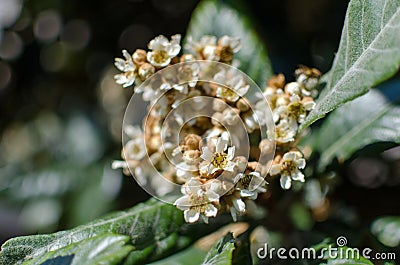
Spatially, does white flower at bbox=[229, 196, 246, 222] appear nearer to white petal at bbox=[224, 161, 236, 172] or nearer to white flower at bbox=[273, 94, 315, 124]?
white petal at bbox=[224, 161, 236, 172]

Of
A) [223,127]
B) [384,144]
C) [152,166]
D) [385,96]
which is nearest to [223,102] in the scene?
[223,127]

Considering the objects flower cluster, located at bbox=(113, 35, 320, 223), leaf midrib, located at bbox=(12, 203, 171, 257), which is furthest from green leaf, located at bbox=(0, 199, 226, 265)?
flower cluster, located at bbox=(113, 35, 320, 223)

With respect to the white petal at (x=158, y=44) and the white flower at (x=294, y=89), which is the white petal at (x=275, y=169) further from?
the white petal at (x=158, y=44)

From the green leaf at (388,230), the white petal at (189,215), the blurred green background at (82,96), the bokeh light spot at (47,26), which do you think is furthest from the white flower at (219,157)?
the bokeh light spot at (47,26)

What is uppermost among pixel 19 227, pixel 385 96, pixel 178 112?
pixel 178 112

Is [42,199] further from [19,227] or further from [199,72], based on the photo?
[199,72]

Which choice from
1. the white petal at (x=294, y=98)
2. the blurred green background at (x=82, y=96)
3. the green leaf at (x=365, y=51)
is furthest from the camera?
the blurred green background at (x=82, y=96)

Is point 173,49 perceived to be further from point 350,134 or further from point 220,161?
point 350,134

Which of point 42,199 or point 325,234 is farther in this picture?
point 42,199
